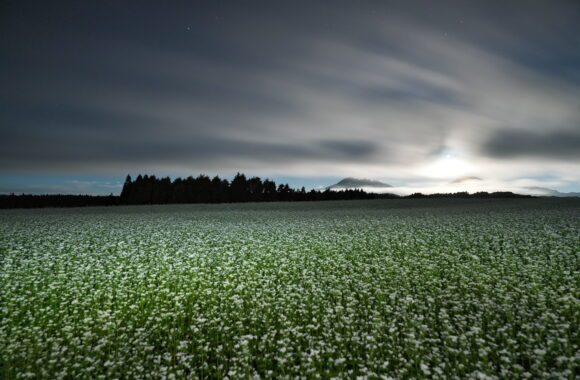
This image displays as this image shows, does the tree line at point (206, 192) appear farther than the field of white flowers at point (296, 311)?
Yes

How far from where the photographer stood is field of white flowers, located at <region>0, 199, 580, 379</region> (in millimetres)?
7812

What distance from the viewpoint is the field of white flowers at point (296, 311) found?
781 cm

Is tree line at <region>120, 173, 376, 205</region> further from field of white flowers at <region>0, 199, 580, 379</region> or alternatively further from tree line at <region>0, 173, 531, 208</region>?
field of white flowers at <region>0, 199, 580, 379</region>

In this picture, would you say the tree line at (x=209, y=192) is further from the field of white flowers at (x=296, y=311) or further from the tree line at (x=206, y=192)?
the field of white flowers at (x=296, y=311)

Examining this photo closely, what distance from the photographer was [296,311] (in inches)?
425

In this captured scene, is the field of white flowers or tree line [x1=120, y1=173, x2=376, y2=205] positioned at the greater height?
tree line [x1=120, y1=173, x2=376, y2=205]

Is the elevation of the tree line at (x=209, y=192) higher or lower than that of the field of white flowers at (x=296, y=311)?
higher

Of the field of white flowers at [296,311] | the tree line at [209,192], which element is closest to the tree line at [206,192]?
the tree line at [209,192]

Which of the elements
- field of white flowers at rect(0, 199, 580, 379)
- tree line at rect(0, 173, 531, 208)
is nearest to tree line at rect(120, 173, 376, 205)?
tree line at rect(0, 173, 531, 208)

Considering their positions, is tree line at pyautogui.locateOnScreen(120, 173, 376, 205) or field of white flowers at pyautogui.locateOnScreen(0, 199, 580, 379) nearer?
field of white flowers at pyautogui.locateOnScreen(0, 199, 580, 379)

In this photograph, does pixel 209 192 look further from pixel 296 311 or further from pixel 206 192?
pixel 296 311

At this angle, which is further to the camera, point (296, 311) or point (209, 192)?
point (209, 192)


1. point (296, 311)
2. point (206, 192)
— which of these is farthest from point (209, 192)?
point (296, 311)

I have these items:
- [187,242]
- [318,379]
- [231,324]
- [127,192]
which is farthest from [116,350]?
[127,192]
